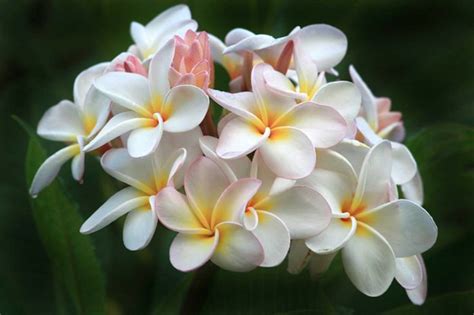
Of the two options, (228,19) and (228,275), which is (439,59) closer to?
(228,19)

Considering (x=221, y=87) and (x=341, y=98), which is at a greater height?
(x=341, y=98)

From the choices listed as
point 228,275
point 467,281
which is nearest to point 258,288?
point 228,275

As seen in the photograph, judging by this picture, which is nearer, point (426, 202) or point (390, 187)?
point (390, 187)

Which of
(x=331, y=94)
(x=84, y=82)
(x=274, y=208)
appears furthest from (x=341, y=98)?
(x=84, y=82)

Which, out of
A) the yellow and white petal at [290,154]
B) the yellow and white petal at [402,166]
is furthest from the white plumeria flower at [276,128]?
the yellow and white petal at [402,166]

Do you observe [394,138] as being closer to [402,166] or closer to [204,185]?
[402,166]

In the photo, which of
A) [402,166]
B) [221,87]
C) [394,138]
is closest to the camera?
[402,166]

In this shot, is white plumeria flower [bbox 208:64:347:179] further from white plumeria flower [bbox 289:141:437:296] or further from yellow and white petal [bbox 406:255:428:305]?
yellow and white petal [bbox 406:255:428:305]

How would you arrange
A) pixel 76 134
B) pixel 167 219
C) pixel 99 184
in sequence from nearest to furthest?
1. pixel 167 219
2. pixel 76 134
3. pixel 99 184
